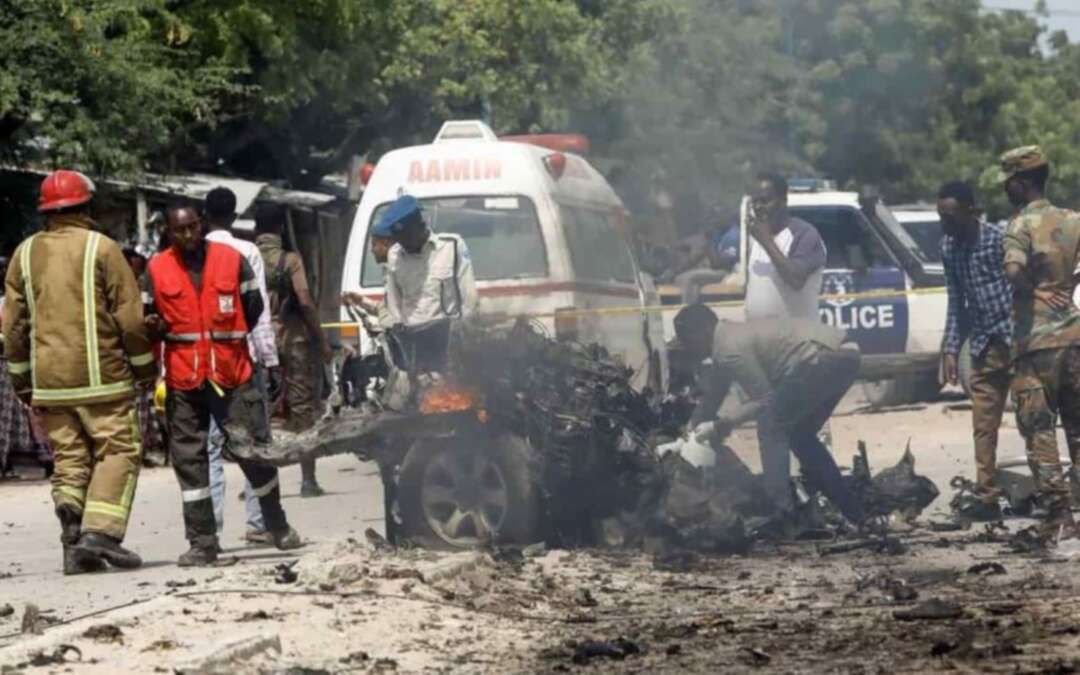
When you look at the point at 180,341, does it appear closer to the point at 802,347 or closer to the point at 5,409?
the point at 802,347

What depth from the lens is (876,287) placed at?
21.0 metres

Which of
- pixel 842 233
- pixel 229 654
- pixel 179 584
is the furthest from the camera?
pixel 842 233

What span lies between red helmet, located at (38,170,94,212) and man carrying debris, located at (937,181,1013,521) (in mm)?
4435

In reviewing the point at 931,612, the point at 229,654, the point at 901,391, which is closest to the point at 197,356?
the point at 229,654

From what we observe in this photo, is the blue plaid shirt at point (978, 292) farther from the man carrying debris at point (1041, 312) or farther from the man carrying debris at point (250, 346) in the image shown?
the man carrying debris at point (250, 346)

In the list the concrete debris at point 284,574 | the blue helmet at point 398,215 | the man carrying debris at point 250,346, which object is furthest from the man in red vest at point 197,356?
the concrete debris at point 284,574

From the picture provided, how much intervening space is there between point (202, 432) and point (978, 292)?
409 centimetres

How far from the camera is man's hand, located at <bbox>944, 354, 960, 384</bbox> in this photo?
11797 millimetres

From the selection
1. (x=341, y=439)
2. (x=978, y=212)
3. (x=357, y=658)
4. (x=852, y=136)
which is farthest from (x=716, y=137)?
(x=357, y=658)

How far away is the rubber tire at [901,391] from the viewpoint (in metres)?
21.8

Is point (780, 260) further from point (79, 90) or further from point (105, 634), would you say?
point (79, 90)

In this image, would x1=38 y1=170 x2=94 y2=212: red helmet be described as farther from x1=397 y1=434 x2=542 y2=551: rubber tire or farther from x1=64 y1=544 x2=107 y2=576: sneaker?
x1=397 y1=434 x2=542 y2=551: rubber tire

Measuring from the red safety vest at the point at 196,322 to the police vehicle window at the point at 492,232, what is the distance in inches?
171

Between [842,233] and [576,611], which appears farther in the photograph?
[842,233]
